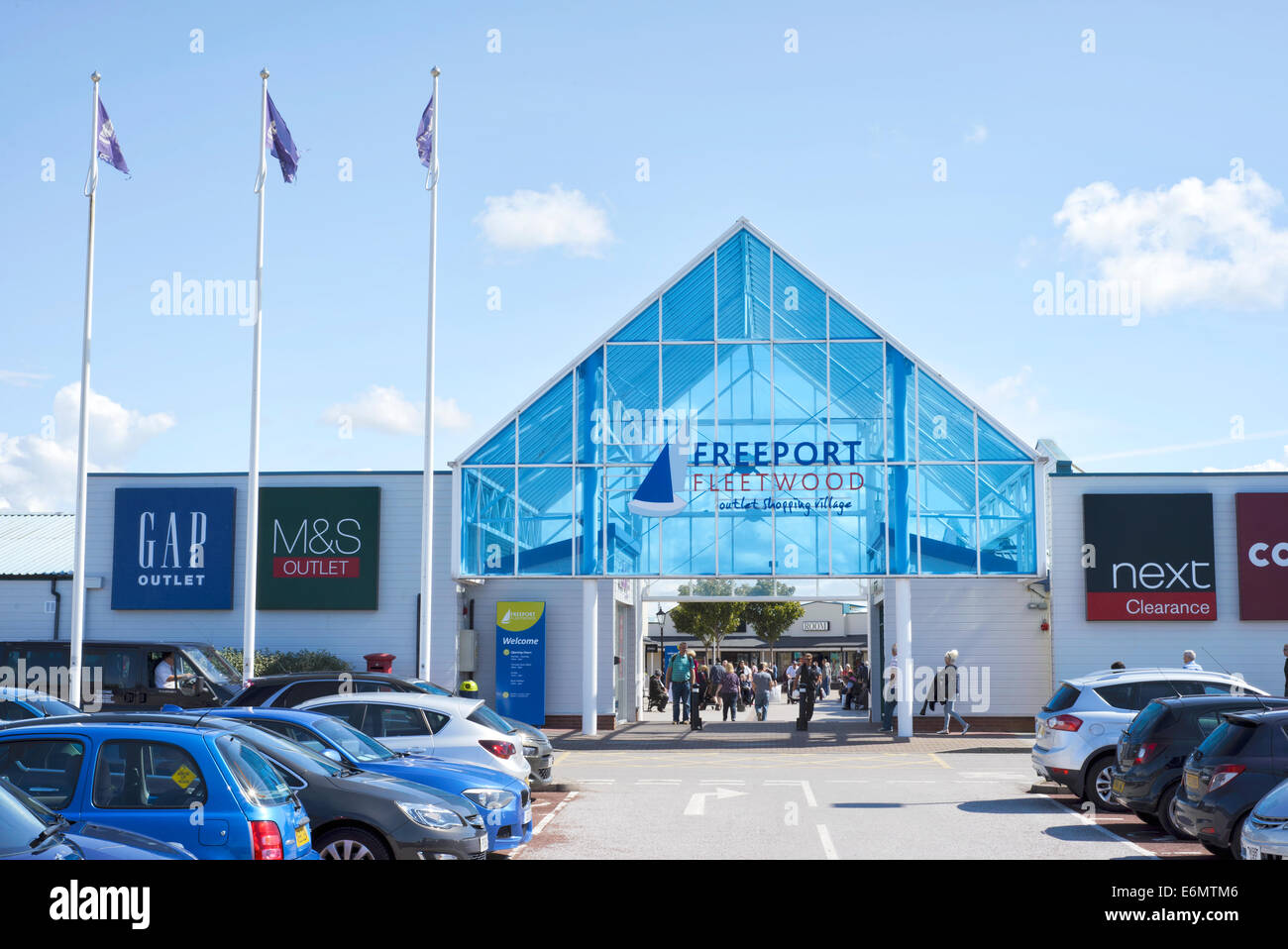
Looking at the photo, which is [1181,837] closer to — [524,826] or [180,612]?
[524,826]

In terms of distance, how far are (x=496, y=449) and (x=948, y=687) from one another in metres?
10.8

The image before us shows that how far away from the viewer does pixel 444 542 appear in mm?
28906

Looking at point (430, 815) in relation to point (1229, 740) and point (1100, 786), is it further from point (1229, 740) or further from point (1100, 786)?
point (1100, 786)

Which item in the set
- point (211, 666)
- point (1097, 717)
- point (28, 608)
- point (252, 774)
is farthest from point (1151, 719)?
point (28, 608)

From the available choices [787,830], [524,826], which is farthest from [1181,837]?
[524,826]

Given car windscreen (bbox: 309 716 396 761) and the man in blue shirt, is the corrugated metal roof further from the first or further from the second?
car windscreen (bbox: 309 716 396 761)

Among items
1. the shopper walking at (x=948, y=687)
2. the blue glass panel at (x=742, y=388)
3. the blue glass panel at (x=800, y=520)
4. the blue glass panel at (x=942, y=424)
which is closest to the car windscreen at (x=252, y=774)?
the blue glass panel at (x=800, y=520)

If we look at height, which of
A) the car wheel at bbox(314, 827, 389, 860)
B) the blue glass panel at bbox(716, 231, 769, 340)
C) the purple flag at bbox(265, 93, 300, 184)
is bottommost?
the car wheel at bbox(314, 827, 389, 860)

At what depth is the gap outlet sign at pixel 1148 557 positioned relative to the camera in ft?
90.8

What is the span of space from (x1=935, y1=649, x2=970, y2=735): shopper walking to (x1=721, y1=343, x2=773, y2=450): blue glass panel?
642 centimetres

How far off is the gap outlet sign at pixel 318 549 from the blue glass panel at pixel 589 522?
15.7ft

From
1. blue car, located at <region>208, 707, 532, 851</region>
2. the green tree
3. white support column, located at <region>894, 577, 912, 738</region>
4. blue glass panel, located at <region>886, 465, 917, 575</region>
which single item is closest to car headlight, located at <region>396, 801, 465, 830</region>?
blue car, located at <region>208, 707, 532, 851</region>

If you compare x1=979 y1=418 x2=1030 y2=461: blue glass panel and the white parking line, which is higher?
x1=979 y1=418 x2=1030 y2=461: blue glass panel

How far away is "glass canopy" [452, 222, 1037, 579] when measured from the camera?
27.0 meters
